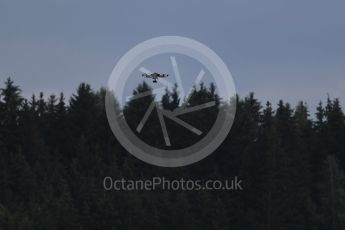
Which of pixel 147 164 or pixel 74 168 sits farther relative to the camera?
pixel 147 164

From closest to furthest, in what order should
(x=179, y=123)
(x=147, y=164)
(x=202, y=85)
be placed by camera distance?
(x=147, y=164) → (x=179, y=123) → (x=202, y=85)

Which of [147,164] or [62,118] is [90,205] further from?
[62,118]

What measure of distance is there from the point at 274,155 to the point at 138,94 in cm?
1569

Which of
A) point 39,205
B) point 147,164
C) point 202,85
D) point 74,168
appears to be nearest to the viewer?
point 39,205

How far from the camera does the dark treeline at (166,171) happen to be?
54.3 metres

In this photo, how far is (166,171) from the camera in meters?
63.6

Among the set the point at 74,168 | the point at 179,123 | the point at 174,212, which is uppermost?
the point at 179,123

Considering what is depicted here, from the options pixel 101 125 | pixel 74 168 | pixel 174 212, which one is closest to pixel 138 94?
pixel 101 125

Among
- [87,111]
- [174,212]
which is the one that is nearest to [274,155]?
[174,212]

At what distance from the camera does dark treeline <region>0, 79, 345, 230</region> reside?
54.3 m

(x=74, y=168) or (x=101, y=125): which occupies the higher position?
(x=101, y=125)

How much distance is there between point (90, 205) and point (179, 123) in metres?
17.6

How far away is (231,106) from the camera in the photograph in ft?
241

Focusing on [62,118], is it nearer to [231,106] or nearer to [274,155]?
[231,106]
